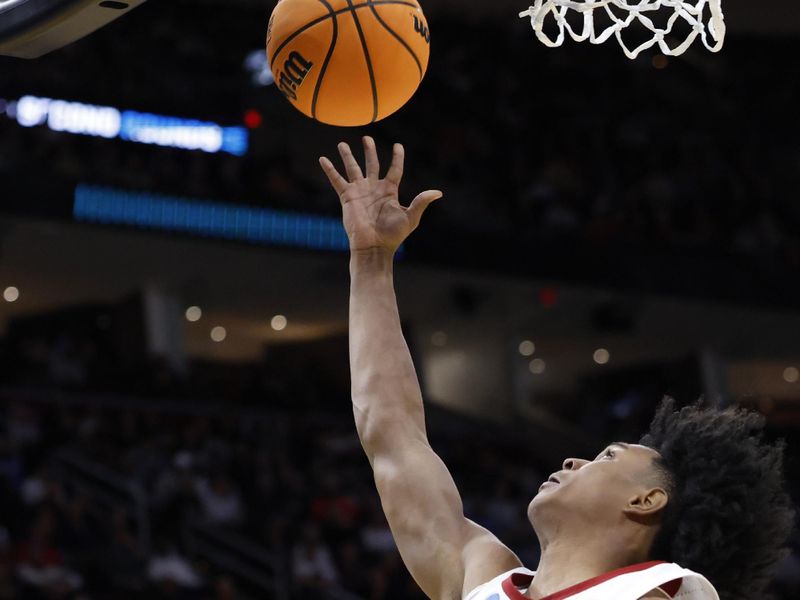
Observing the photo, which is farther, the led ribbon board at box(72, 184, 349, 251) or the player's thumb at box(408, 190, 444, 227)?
the led ribbon board at box(72, 184, 349, 251)

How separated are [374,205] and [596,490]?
721 mm

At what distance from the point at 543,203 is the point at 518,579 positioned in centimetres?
1197

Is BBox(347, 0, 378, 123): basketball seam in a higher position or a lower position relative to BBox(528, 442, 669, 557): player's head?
higher

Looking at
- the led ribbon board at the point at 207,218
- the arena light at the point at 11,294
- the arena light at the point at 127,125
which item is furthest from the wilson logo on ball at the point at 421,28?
→ the arena light at the point at 11,294

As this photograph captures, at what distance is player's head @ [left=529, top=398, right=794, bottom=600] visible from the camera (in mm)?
2164

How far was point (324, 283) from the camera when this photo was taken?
1355 centimetres

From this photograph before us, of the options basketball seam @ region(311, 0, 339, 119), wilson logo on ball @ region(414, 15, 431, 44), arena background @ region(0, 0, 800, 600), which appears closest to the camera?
basketball seam @ region(311, 0, 339, 119)

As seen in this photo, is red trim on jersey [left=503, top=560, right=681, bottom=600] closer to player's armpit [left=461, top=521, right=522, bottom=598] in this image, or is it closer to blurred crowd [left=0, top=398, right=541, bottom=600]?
player's armpit [left=461, top=521, right=522, bottom=598]

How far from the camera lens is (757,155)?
15.7m

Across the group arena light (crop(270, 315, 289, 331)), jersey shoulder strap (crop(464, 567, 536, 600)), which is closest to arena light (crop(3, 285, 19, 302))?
arena light (crop(270, 315, 289, 331))

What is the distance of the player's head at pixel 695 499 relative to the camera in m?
A: 2.16

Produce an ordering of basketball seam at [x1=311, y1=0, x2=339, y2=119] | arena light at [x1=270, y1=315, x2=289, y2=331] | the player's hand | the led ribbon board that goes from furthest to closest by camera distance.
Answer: arena light at [x1=270, y1=315, x2=289, y2=331] < the led ribbon board < basketball seam at [x1=311, y1=0, x2=339, y2=119] < the player's hand

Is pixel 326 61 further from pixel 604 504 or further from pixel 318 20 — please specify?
pixel 604 504

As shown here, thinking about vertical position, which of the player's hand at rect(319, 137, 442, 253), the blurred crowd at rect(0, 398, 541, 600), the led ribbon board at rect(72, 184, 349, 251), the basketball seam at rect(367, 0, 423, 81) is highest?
the basketball seam at rect(367, 0, 423, 81)
